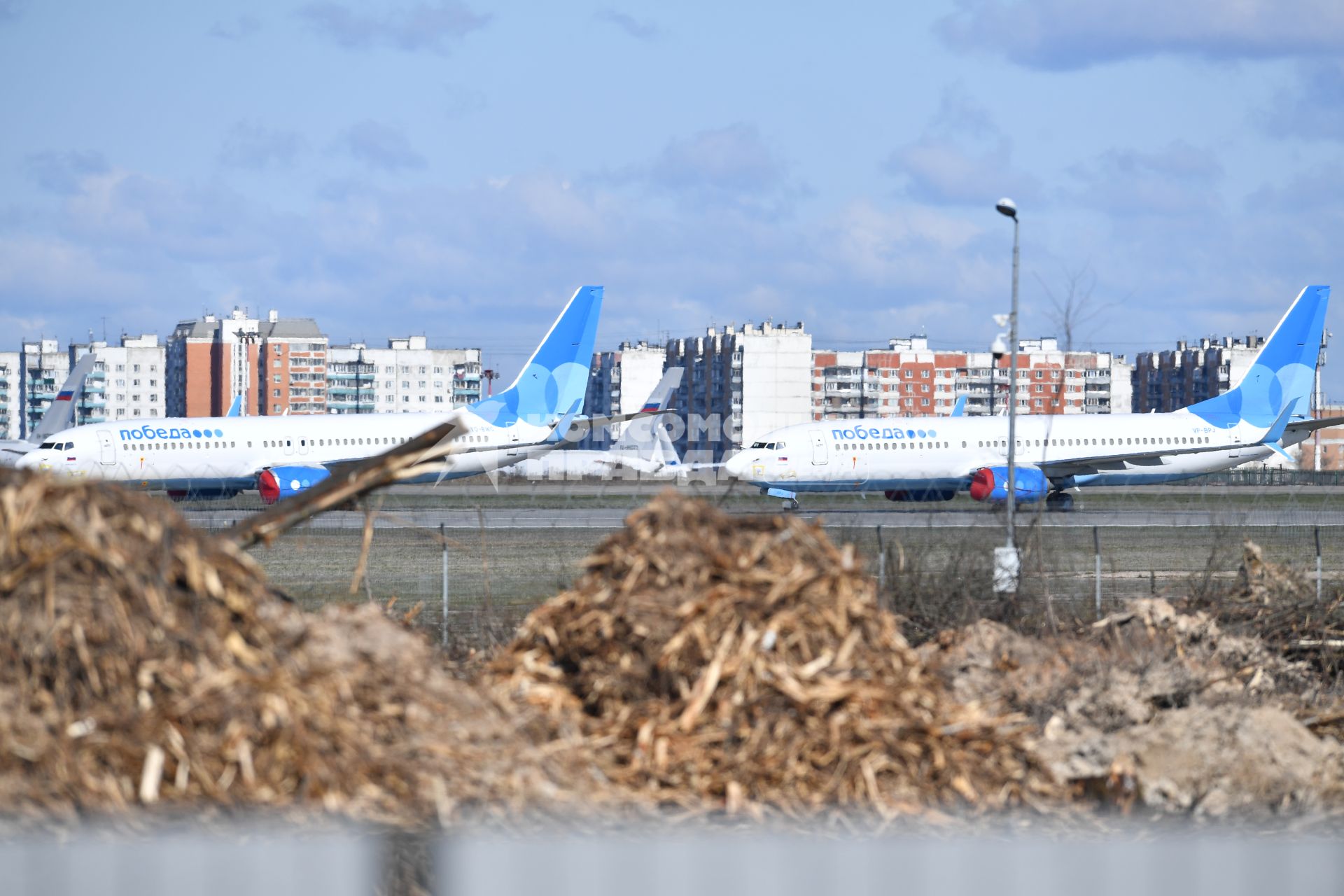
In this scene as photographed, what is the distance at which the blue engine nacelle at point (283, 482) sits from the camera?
4631cm

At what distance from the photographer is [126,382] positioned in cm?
16950

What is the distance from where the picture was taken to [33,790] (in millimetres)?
5699

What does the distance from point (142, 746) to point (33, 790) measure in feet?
1.43

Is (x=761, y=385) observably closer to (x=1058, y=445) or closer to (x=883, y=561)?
(x=1058, y=445)

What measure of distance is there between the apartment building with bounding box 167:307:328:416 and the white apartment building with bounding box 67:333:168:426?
8.07 metres

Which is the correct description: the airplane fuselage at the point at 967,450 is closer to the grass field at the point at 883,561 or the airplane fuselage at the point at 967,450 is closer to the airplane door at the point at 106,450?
the grass field at the point at 883,561

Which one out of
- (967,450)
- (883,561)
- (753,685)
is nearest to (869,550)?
(883,561)

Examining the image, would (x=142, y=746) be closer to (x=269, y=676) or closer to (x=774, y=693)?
(x=269, y=676)

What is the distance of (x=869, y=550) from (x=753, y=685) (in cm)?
1017

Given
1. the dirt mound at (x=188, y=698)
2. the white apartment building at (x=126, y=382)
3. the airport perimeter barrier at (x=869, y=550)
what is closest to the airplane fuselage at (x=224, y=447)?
the airport perimeter barrier at (x=869, y=550)

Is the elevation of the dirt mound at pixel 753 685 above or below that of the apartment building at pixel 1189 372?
below

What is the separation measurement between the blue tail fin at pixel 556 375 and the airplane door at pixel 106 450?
558 inches

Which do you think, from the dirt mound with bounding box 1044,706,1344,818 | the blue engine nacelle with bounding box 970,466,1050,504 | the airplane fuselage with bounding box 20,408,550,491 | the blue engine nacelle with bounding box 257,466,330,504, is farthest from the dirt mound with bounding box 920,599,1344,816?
the blue engine nacelle with bounding box 257,466,330,504

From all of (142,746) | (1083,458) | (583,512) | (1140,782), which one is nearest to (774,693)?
(1140,782)
